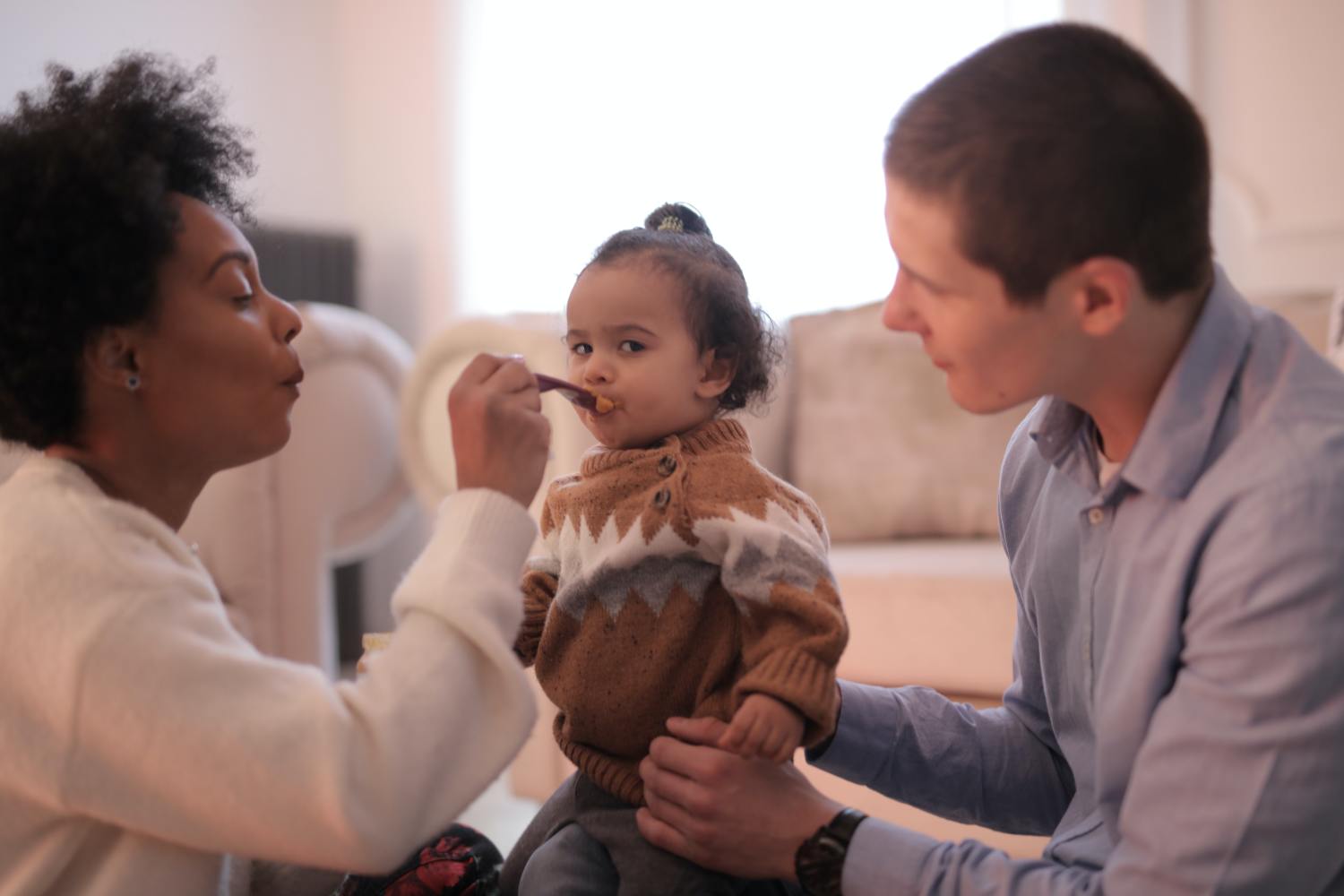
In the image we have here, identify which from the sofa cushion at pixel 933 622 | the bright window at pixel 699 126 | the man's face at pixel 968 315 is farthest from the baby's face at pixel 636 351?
the bright window at pixel 699 126

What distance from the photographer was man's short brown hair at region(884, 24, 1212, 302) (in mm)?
810

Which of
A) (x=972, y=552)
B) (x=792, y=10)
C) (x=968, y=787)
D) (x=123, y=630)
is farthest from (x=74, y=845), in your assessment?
(x=792, y=10)

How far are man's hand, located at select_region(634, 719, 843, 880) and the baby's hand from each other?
0.08 m

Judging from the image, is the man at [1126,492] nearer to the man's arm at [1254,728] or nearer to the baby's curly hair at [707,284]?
the man's arm at [1254,728]

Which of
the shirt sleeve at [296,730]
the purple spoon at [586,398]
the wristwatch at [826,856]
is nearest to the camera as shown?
the shirt sleeve at [296,730]

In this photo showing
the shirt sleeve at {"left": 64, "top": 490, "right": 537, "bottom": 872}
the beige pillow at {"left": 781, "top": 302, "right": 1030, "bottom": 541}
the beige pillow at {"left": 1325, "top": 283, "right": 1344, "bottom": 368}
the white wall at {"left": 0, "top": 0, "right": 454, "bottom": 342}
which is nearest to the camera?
the shirt sleeve at {"left": 64, "top": 490, "right": 537, "bottom": 872}

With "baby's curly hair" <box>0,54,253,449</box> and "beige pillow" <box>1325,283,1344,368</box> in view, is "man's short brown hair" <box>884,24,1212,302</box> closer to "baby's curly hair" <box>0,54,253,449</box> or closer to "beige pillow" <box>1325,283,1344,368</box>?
"baby's curly hair" <box>0,54,253,449</box>

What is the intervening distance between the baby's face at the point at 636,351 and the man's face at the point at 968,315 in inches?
11.2

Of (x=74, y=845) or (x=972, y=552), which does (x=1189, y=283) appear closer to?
(x=74, y=845)

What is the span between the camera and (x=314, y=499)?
8.45 ft

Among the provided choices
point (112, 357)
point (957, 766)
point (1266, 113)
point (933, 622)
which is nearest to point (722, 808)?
point (957, 766)

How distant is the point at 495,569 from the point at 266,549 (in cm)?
177

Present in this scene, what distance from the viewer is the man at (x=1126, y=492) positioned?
30.1 inches

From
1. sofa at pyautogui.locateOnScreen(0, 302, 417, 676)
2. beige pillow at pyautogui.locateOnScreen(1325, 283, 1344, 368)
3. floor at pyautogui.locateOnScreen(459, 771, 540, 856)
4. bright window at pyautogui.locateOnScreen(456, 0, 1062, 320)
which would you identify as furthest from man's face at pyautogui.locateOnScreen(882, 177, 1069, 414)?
bright window at pyautogui.locateOnScreen(456, 0, 1062, 320)
